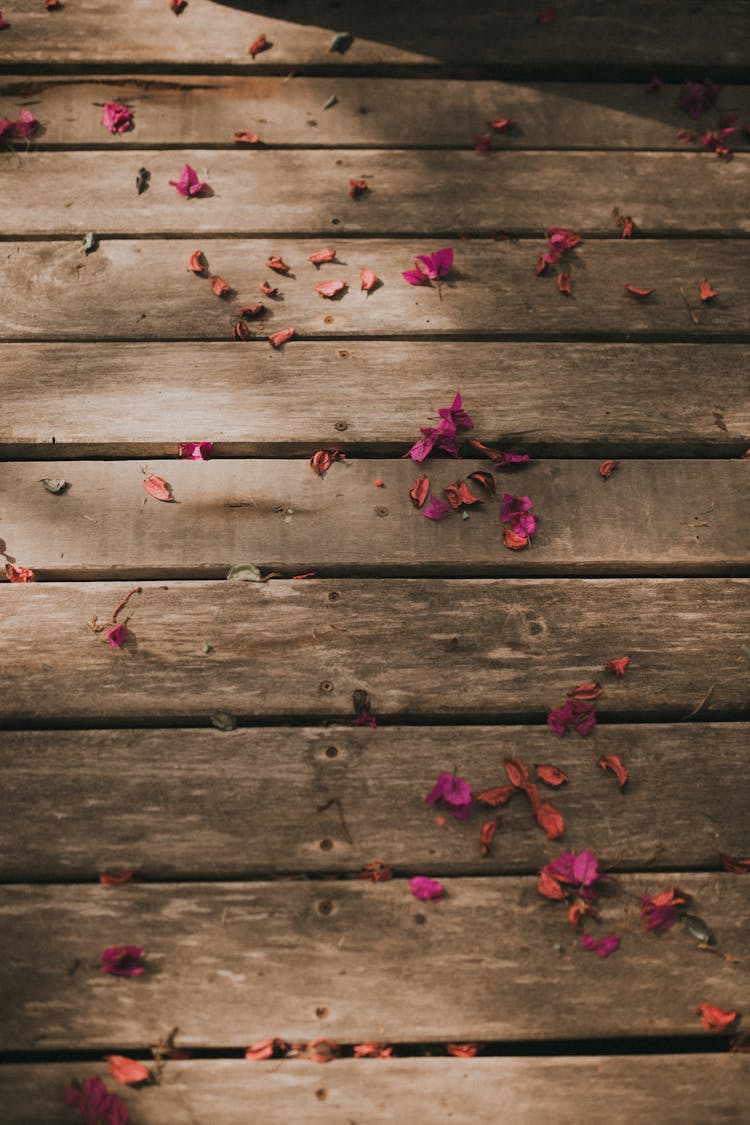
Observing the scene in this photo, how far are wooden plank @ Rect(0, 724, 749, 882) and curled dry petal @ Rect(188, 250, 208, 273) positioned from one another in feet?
4.06

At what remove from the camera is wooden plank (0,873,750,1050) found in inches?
57.1

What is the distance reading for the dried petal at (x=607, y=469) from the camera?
1.93 meters

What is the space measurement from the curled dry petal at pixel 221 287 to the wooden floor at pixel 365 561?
0.20ft

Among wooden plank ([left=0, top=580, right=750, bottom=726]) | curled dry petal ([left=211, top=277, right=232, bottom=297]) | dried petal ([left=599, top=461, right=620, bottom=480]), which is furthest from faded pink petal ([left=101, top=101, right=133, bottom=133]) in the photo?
dried petal ([left=599, top=461, right=620, bottom=480])

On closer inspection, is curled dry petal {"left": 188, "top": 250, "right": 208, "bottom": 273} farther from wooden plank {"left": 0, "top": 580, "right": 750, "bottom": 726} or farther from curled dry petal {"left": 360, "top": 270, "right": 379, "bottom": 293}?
wooden plank {"left": 0, "top": 580, "right": 750, "bottom": 726}

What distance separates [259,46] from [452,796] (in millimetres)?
2276

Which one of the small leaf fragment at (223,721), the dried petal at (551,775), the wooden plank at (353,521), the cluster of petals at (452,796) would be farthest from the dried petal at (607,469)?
the small leaf fragment at (223,721)

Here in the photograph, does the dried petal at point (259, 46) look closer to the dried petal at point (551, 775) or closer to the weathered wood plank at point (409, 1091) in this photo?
the dried petal at point (551, 775)

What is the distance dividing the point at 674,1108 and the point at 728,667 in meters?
0.84

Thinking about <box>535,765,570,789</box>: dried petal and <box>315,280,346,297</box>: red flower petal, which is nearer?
<box>535,765,570,789</box>: dried petal

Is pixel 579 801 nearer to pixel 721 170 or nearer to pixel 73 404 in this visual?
pixel 73 404

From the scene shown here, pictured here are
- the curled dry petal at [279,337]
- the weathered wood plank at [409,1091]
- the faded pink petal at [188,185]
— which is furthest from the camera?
the faded pink petal at [188,185]

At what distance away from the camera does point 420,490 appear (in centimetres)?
189

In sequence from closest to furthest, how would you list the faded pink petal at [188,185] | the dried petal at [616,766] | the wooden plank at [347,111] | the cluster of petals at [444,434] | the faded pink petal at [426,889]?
the faded pink petal at [426,889]
the dried petal at [616,766]
the cluster of petals at [444,434]
the faded pink petal at [188,185]
the wooden plank at [347,111]
